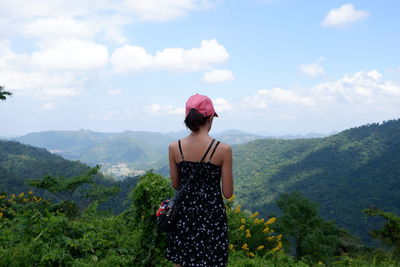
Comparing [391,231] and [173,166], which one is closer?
[173,166]

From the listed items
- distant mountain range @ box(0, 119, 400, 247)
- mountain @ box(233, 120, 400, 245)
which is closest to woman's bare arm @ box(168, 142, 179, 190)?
distant mountain range @ box(0, 119, 400, 247)

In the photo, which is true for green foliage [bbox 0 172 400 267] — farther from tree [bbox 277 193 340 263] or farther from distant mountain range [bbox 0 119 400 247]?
distant mountain range [bbox 0 119 400 247]

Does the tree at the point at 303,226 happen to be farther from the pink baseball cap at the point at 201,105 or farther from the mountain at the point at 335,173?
the mountain at the point at 335,173

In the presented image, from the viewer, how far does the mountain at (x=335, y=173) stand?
75062 millimetres

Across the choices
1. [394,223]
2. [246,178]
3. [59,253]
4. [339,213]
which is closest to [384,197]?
[339,213]

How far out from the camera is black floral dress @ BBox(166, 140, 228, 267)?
255cm

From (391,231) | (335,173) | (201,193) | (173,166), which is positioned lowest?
(335,173)

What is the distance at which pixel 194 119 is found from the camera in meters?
2.42

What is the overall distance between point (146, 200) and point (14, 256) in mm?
2105

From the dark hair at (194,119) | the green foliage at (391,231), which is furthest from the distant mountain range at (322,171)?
the dark hair at (194,119)

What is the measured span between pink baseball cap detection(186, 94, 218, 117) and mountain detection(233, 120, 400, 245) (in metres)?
63.9

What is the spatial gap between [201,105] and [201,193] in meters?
0.71

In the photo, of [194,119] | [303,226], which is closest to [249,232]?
[194,119]

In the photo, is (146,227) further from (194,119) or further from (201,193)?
(194,119)
